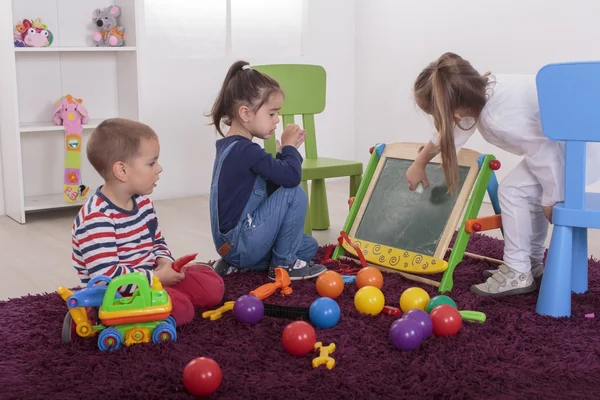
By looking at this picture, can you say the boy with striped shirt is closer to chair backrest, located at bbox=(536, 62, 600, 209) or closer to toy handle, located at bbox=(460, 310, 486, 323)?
toy handle, located at bbox=(460, 310, 486, 323)

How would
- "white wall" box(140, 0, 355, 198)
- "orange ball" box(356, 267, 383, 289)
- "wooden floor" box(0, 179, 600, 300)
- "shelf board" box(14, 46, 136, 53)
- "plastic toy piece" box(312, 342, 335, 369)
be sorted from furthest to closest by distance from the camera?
1. "white wall" box(140, 0, 355, 198)
2. "shelf board" box(14, 46, 136, 53)
3. "wooden floor" box(0, 179, 600, 300)
4. "orange ball" box(356, 267, 383, 289)
5. "plastic toy piece" box(312, 342, 335, 369)

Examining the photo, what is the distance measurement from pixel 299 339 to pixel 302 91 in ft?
5.09

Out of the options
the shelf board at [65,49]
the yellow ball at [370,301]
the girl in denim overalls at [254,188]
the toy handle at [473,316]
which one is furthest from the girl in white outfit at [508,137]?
the shelf board at [65,49]

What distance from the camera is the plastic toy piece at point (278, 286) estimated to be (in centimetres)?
206

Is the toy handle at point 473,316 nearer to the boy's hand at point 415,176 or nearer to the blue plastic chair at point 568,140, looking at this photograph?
the blue plastic chair at point 568,140

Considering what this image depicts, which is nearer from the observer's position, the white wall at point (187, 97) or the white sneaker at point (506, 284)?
the white sneaker at point (506, 284)

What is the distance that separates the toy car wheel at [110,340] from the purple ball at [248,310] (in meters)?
0.31

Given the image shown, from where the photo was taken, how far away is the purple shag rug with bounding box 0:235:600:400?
150cm

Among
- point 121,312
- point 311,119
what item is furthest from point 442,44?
point 121,312

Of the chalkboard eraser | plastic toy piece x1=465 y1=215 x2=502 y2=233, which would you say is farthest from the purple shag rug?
the chalkboard eraser

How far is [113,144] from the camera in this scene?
1.83 m

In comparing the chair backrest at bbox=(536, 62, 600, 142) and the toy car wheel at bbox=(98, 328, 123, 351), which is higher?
the chair backrest at bbox=(536, 62, 600, 142)

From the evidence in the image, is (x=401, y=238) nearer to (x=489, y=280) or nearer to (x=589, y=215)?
(x=489, y=280)

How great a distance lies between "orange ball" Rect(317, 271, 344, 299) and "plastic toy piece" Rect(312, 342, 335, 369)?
0.40m
